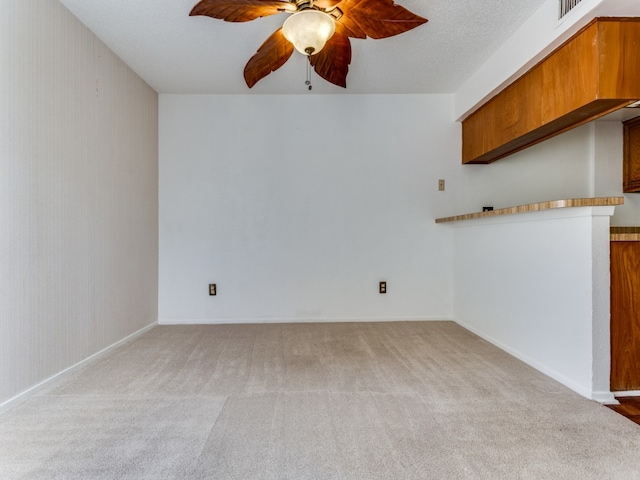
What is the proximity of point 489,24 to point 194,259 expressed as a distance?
3086mm

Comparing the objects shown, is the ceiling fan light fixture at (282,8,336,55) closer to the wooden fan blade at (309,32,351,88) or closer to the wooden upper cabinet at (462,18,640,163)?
the wooden fan blade at (309,32,351,88)

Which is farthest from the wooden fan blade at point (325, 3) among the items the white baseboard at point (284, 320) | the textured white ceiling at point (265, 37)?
the white baseboard at point (284, 320)

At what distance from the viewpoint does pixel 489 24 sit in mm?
2184

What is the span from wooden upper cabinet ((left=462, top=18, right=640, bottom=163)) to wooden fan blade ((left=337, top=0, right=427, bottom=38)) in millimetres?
1022

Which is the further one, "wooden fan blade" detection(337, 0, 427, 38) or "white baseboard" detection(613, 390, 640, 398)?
"white baseboard" detection(613, 390, 640, 398)

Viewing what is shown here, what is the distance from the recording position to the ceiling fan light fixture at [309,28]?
1361mm

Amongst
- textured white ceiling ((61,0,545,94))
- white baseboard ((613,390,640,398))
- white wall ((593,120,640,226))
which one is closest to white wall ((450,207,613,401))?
white baseboard ((613,390,640,398))

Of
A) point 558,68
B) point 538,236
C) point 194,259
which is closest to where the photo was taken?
point 558,68

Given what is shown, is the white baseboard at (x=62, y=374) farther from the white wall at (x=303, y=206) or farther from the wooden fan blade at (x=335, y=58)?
the wooden fan blade at (x=335, y=58)

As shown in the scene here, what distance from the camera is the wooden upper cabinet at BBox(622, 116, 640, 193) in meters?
3.05

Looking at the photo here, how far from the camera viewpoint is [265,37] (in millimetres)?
2314

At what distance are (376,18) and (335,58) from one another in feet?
1.12

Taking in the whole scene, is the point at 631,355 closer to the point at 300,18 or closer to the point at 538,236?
the point at 538,236

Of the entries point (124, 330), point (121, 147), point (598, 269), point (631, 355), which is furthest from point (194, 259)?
point (631, 355)
